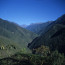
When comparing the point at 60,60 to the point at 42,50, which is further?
the point at 42,50

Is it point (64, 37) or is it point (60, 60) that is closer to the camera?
point (60, 60)

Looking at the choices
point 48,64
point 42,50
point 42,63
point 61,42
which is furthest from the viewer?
point 61,42

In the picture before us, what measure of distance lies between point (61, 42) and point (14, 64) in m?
117

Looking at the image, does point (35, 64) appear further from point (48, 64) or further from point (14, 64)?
point (14, 64)

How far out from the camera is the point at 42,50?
125500mm

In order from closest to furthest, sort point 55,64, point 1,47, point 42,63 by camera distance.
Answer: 1. point 55,64
2. point 42,63
3. point 1,47

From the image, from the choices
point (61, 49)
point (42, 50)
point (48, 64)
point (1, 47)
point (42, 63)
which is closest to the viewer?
point (48, 64)

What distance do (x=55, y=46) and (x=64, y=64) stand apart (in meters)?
116

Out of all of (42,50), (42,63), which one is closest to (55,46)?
(42,50)

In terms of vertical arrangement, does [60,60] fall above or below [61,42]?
below

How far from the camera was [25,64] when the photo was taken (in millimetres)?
69938

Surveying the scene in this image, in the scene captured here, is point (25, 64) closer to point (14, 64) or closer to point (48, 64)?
point (14, 64)

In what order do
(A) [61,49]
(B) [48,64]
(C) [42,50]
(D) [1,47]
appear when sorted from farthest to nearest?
(D) [1,47]
(A) [61,49]
(C) [42,50]
(B) [48,64]

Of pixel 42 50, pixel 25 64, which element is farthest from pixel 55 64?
pixel 42 50
